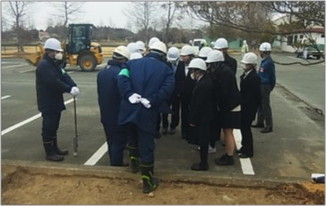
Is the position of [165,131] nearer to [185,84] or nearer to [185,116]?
[185,116]

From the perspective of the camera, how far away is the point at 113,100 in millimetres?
5082

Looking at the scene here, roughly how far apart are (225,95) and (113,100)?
5.12ft

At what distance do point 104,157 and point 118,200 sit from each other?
202cm

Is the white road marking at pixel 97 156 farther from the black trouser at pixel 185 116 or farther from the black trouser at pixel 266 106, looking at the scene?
the black trouser at pixel 266 106

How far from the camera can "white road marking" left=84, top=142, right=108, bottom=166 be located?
5.88m

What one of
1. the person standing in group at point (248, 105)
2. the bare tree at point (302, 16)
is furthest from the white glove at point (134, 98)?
the person standing in group at point (248, 105)

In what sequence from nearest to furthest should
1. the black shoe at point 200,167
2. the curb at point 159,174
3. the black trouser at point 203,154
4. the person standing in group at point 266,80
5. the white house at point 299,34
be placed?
the white house at point 299,34
the curb at point 159,174
the black trouser at point 203,154
the black shoe at point 200,167
the person standing in group at point 266,80

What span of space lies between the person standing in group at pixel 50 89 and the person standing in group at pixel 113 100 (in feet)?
2.64

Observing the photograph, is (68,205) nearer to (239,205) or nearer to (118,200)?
(118,200)

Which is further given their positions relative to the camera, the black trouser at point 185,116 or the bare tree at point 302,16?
the black trouser at point 185,116

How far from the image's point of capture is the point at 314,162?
5.99 metres

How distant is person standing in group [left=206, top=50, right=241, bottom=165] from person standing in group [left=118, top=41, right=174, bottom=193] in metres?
1.20

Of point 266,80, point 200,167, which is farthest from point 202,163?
point 266,80

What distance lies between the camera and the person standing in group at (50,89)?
5.52 meters
